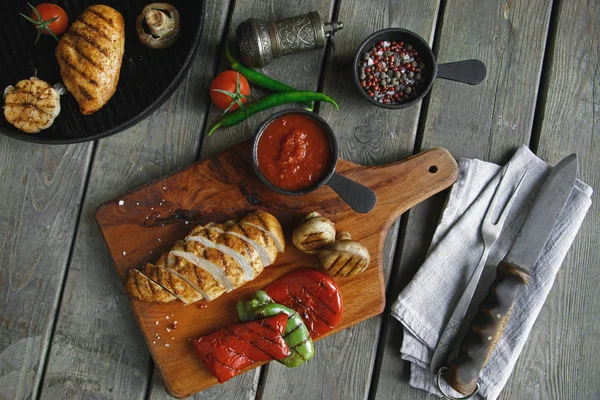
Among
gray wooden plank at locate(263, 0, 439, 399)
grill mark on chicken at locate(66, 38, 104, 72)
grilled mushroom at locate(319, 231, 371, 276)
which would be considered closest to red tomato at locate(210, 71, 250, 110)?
gray wooden plank at locate(263, 0, 439, 399)

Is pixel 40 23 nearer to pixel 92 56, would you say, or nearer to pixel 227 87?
pixel 92 56

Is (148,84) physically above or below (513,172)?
above

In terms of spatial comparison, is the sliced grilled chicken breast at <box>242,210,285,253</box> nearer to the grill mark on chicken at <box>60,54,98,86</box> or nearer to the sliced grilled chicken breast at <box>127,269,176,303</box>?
the sliced grilled chicken breast at <box>127,269,176,303</box>

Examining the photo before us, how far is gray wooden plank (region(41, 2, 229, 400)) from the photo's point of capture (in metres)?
3.48

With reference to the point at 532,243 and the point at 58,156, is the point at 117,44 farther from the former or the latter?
the point at 532,243

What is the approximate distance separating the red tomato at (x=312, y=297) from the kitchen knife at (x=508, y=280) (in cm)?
80

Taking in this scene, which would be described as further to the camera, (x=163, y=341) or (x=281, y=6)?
(x=281, y=6)

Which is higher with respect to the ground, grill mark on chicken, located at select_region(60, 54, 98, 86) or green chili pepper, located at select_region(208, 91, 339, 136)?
grill mark on chicken, located at select_region(60, 54, 98, 86)

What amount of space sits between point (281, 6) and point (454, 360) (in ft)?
8.16

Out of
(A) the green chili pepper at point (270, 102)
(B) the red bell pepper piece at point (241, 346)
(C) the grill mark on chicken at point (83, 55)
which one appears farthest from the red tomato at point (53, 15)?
(B) the red bell pepper piece at point (241, 346)

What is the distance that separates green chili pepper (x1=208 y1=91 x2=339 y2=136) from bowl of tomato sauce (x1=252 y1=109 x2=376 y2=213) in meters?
0.27

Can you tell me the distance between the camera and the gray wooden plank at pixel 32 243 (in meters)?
3.48

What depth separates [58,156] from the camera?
3578mm

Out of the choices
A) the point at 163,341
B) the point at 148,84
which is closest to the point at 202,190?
the point at 148,84
